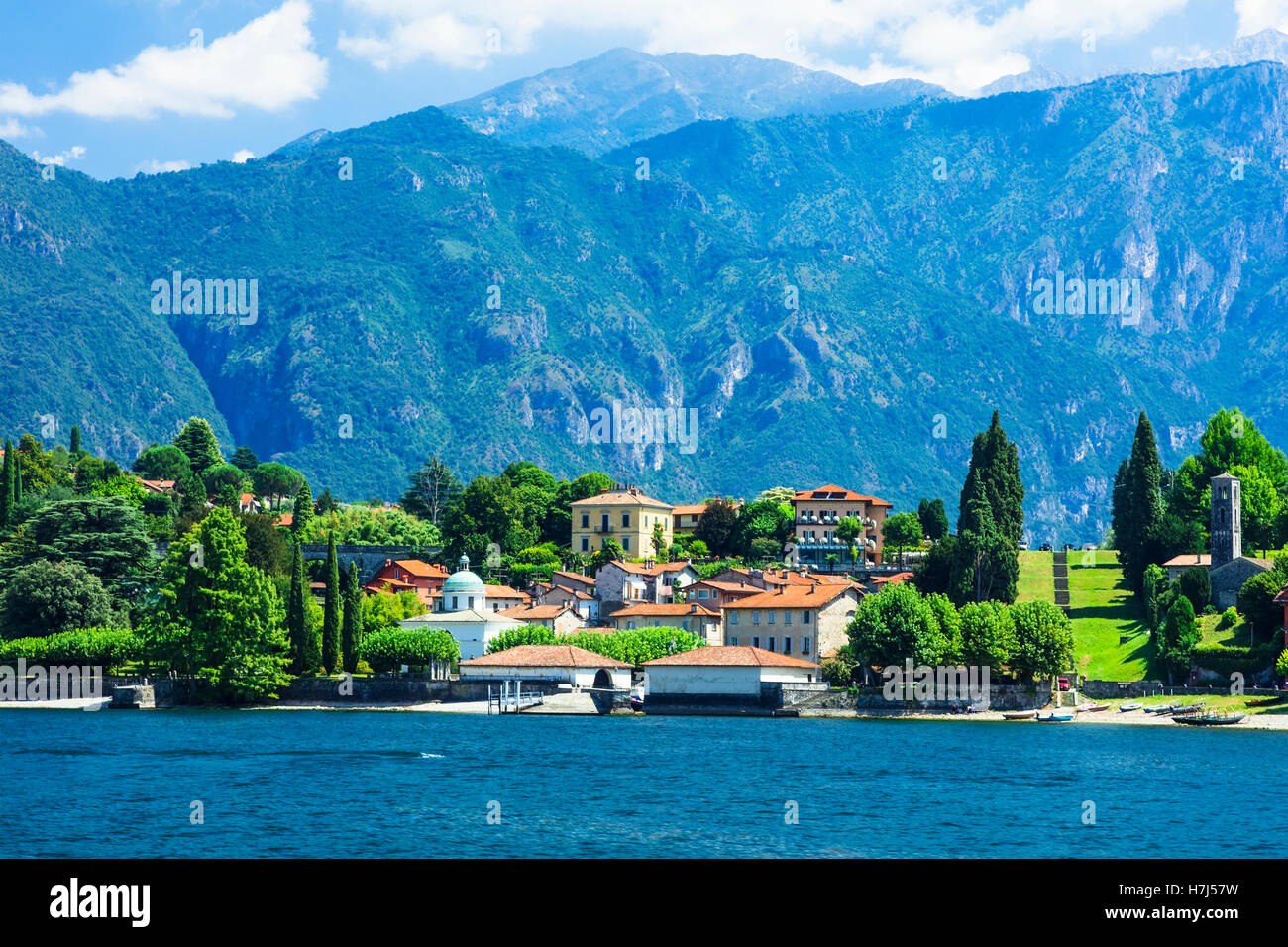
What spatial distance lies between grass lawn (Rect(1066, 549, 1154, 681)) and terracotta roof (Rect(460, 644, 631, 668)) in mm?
27381

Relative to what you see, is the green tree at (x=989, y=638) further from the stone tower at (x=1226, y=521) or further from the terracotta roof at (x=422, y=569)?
the terracotta roof at (x=422, y=569)

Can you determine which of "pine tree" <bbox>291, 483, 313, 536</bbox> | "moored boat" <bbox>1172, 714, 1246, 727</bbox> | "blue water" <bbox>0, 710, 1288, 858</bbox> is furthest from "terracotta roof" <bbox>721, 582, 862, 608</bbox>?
"pine tree" <bbox>291, 483, 313, 536</bbox>

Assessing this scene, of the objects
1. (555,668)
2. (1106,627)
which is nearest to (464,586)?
(555,668)

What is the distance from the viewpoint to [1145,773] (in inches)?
2237

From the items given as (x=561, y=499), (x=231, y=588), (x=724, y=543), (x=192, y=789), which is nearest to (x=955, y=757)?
(x=192, y=789)

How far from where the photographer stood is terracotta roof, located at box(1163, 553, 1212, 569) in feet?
339

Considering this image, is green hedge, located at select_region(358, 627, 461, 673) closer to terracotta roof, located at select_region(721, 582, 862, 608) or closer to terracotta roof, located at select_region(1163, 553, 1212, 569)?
terracotta roof, located at select_region(721, 582, 862, 608)

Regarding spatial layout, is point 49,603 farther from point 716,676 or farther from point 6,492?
point 716,676

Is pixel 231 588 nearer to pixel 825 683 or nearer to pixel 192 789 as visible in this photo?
pixel 825 683

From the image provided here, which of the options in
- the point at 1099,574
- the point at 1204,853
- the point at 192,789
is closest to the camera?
the point at 1204,853

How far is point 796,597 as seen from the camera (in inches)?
4117
